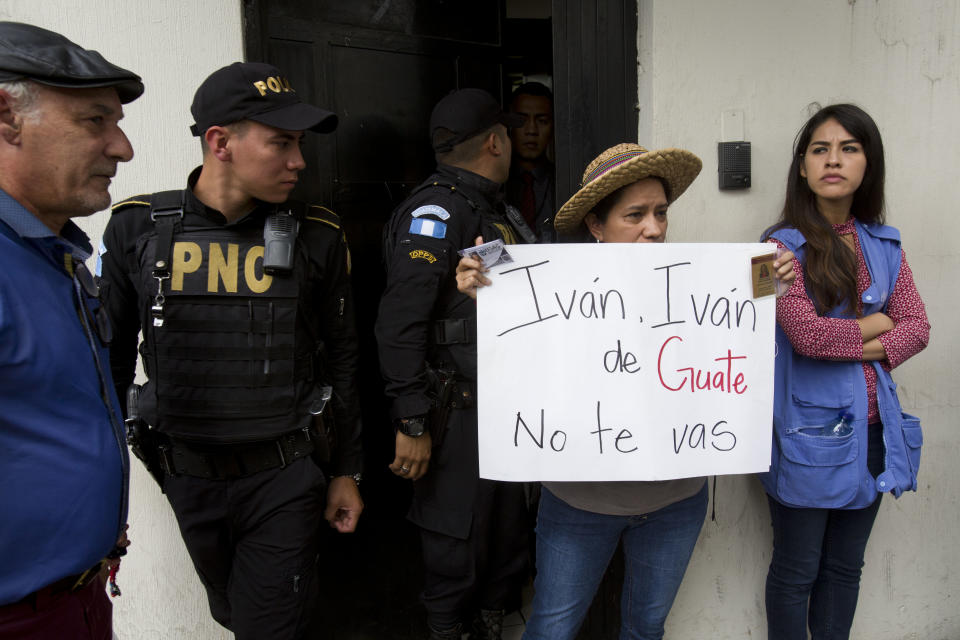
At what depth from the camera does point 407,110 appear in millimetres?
2953

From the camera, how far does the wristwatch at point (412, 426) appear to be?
7.17 feet

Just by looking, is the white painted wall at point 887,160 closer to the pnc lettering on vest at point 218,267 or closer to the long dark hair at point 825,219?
the long dark hair at point 825,219

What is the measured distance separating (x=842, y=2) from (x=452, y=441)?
225 centimetres

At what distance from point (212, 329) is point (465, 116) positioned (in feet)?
3.93

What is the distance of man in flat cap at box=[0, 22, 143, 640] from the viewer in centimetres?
114

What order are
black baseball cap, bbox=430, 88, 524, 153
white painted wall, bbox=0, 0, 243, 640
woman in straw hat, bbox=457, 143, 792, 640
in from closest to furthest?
woman in straw hat, bbox=457, 143, 792, 640
white painted wall, bbox=0, 0, 243, 640
black baseball cap, bbox=430, 88, 524, 153

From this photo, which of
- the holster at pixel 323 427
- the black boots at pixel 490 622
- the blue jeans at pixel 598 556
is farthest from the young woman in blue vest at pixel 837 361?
the holster at pixel 323 427

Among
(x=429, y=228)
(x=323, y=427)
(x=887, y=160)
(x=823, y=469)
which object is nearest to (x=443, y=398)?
(x=323, y=427)

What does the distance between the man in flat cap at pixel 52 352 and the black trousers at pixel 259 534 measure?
555 millimetres

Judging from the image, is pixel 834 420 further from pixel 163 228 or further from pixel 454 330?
pixel 163 228

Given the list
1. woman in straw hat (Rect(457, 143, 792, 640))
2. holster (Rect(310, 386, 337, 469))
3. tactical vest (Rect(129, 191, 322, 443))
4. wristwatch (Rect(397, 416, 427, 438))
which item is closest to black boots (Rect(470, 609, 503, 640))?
woman in straw hat (Rect(457, 143, 792, 640))

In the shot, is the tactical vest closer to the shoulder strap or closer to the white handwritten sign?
the shoulder strap

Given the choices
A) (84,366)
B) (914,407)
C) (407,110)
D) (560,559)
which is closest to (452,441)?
(560,559)

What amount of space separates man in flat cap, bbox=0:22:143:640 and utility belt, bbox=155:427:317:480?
540 millimetres
